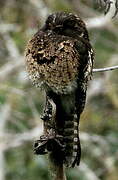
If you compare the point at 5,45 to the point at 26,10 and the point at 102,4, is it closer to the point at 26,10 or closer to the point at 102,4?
the point at 26,10

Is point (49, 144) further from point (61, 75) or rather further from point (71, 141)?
point (61, 75)

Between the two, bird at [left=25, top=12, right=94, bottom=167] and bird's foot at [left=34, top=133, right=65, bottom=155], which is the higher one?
bird at [left=25, top=12, right=94, bottom=167]

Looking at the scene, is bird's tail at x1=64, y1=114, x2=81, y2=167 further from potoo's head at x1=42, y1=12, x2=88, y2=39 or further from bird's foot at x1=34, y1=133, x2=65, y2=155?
potoo's head at x1=42, y1=12, x2=88, y2=39

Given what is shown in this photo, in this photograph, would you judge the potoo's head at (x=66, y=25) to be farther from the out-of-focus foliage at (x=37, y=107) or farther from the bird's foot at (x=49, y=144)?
the out-of-focus foliage at (x=37, y=107)

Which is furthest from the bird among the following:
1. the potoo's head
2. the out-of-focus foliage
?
the out-of-focus foliage

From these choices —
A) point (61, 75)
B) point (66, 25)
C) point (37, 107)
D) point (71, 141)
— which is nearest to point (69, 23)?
point (66, 25)

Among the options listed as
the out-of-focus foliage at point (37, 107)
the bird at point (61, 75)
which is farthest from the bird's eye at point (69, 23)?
the out-of-focus foliage at point (37, 107)

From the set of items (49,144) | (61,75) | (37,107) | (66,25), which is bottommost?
(49,144)
